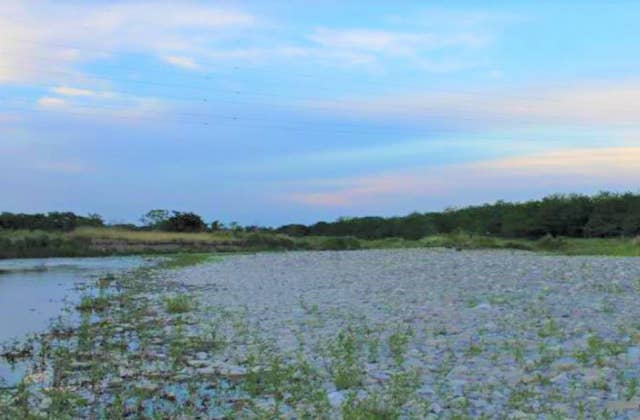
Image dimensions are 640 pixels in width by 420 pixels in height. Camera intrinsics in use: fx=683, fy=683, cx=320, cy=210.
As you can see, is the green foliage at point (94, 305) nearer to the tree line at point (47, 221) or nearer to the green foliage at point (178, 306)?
the green foliage at point (178, 306)

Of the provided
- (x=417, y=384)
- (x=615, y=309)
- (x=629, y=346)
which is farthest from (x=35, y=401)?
(x=615, y=309)

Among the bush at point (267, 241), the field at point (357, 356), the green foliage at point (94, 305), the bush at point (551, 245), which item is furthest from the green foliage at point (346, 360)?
the bush at point (267, 241)

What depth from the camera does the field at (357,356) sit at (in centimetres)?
687

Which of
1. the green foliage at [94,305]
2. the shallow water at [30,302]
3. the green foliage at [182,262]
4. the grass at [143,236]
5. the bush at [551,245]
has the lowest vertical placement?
the shallow water at [30,302]

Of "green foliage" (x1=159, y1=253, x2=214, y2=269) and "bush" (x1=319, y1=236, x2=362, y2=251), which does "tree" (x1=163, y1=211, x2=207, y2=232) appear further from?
"green foliage" (x1=159, y1=253, x2=214, y2=269)

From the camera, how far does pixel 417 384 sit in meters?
7.55

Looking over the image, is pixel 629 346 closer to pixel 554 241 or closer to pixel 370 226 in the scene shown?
pixel 554 241

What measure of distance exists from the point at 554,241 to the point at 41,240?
4818cm

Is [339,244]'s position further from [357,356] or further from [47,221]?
[357,356]

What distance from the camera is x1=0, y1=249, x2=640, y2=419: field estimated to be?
6871mm

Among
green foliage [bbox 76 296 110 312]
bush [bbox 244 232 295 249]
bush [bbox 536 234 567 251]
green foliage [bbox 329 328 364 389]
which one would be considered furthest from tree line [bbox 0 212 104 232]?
green foliage [bbox 329 328 364 389]

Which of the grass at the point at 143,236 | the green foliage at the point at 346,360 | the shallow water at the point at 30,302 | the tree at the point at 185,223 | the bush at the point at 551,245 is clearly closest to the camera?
the green foliage at the point at 346,360

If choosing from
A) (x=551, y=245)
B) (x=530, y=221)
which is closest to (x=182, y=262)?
(x=551, y=245)

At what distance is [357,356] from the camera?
30.6ft
